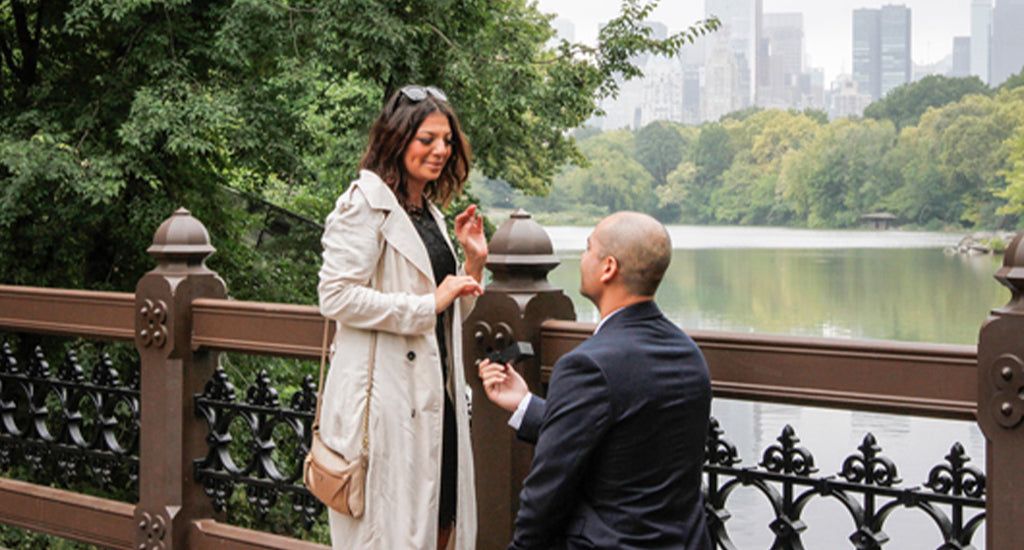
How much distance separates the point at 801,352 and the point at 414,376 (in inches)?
38.0

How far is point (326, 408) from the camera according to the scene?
2.69 metres

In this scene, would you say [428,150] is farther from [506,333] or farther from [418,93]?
[506,333]

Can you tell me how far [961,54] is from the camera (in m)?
71.2

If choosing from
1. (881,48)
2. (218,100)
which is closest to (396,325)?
(218,100)

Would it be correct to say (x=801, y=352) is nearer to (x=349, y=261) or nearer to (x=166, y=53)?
(x=349, y=261)

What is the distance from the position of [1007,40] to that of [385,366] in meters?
66.0

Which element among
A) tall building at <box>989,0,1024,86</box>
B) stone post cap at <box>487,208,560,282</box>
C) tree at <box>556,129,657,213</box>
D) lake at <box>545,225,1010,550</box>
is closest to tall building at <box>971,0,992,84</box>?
tall building at <box>989,0,1024,86</box>

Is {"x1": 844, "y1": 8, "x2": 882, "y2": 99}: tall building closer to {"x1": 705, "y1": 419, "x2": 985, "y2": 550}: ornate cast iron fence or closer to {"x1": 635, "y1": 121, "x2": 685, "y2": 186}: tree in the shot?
{"x1": 635, "y1": 121, "x2": 685, "y2": 186}: tree

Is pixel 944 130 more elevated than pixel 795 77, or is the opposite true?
pixel 795 77

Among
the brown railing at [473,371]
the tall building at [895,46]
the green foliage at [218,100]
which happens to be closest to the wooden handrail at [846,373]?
the brown railing at [473,371]

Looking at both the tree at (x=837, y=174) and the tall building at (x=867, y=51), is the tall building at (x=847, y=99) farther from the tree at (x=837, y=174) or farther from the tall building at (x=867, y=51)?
the tree at (x=837, y=174)

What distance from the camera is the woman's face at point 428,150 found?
267cm

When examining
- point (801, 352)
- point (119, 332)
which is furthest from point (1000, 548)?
point (119, 332)

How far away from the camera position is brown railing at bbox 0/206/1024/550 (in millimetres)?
2234
